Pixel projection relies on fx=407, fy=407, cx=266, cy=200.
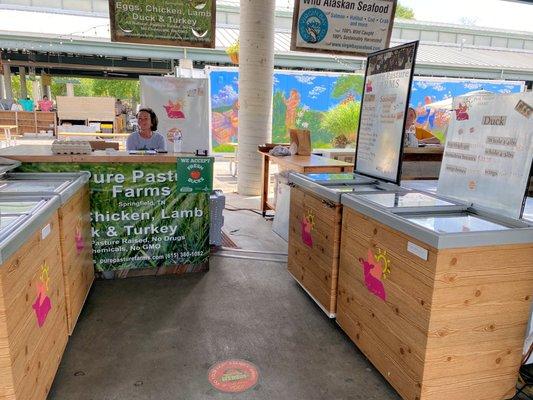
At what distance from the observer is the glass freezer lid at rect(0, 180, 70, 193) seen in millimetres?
2566

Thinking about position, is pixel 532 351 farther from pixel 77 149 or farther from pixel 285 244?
pixel 77 149

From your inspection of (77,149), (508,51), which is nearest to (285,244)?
(77,149)

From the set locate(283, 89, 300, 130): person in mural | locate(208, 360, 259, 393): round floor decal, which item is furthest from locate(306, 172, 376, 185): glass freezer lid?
locate(283, 89, 300, 130): person in mural

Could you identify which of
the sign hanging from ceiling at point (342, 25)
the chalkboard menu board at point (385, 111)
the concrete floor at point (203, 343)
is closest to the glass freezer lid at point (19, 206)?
the concrete floor at point (203, 343)

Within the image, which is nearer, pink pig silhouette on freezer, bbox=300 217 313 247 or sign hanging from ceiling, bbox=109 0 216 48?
pink pig silhouette on freezer, bbox=300 217 313 247

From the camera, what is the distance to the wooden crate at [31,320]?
1.67 meters

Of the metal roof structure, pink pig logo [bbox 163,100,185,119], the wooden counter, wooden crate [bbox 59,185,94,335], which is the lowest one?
wooden crate [bbox 59,185,94,335]

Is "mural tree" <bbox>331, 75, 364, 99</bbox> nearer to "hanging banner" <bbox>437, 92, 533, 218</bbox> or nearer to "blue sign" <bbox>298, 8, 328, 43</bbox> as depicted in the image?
"blue sign" <bbox>298, 8, 328, 43</bbox>

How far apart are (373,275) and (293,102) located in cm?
938

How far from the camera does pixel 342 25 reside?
17.4 feet

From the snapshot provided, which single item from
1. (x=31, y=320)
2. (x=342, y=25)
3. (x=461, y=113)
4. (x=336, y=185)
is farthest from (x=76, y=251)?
(x=342, y=25)

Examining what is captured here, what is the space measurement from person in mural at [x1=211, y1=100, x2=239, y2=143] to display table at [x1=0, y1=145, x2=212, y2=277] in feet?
23.9

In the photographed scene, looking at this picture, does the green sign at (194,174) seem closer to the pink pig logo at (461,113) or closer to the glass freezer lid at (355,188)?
the glass freezer lid at (355,188)

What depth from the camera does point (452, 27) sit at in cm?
1725
